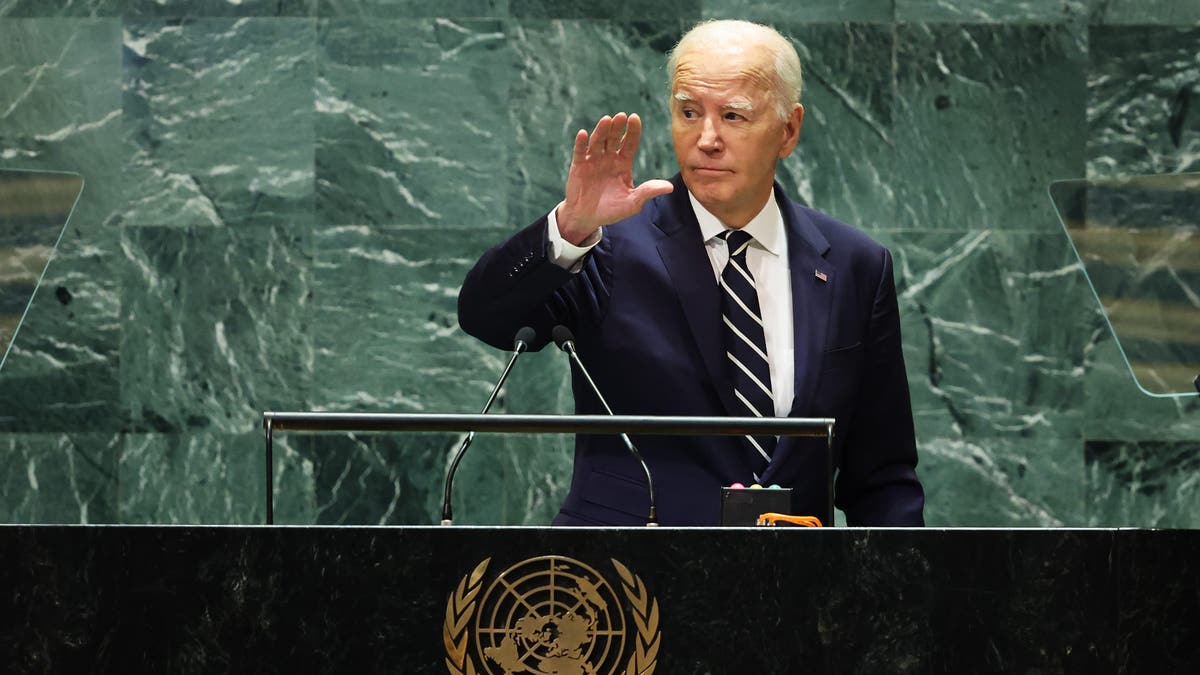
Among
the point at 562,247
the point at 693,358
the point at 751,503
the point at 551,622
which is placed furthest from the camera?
the point at 693,358

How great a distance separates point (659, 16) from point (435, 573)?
11.6 ft

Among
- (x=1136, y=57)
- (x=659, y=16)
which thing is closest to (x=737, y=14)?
(x=659, y=16)

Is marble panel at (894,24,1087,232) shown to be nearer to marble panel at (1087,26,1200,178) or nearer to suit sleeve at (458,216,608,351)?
marble panel at (1087,26,1200,178)

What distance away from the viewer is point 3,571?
2008 mm

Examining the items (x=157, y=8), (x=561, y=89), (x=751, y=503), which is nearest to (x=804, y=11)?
(x=561, y=89)

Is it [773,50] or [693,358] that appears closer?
[693,358]

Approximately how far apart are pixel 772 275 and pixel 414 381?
6.95 feet

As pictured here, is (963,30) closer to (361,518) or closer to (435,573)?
(361,518)

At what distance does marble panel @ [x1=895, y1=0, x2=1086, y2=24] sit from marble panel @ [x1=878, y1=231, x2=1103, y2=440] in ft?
2.36

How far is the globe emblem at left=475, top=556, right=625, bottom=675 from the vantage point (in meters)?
2.04

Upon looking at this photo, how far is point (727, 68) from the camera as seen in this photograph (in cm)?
338

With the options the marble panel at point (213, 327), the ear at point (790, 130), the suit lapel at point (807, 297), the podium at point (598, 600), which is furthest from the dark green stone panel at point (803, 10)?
the podium at point (598, 600)

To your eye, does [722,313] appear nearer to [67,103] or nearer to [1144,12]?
[1144,12]

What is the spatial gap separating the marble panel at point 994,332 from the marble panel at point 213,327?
79.7 inches
